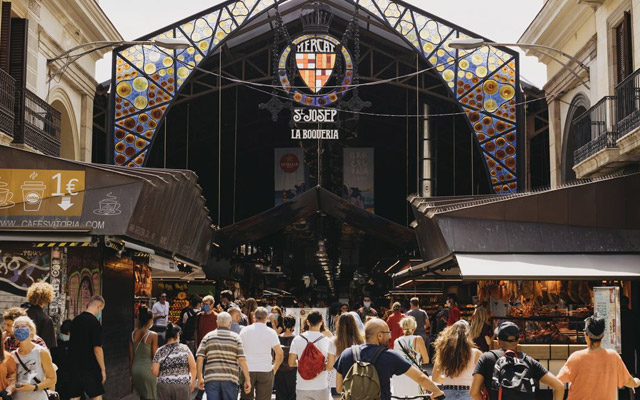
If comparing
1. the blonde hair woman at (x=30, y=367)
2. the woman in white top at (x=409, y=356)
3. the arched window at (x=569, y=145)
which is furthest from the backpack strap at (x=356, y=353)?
the arched window at (x=569, y=145)

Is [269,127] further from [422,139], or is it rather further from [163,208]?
[163,208]

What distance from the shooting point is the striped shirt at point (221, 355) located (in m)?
11.7

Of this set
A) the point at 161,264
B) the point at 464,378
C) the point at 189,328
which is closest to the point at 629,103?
the point at 189,328

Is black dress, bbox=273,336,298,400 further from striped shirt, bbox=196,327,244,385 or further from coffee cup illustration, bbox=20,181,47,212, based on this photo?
coffee cup illustration, bbox=20,181,47,212

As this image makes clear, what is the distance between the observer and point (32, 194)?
14.6m

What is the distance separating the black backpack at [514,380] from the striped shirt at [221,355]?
4.66 metres

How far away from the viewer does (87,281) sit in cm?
1562

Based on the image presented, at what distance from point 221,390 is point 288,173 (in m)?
29.0

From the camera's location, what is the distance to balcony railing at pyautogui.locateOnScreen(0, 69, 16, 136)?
1927 centimetres

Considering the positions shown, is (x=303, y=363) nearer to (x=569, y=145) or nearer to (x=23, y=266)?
(x=23, y=266)

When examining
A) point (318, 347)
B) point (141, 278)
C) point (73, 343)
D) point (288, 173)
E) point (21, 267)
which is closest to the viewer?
point (318, 347)

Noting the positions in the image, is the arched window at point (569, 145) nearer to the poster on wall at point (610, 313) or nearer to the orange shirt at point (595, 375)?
the poster on wall at point (610, 313)

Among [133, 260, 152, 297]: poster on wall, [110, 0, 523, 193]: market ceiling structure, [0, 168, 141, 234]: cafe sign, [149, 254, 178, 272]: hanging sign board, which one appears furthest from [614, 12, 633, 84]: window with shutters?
[0, 168, 141, 234]: cafe sign

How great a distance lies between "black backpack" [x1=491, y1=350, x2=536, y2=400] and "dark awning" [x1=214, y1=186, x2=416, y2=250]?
69.9 ft
